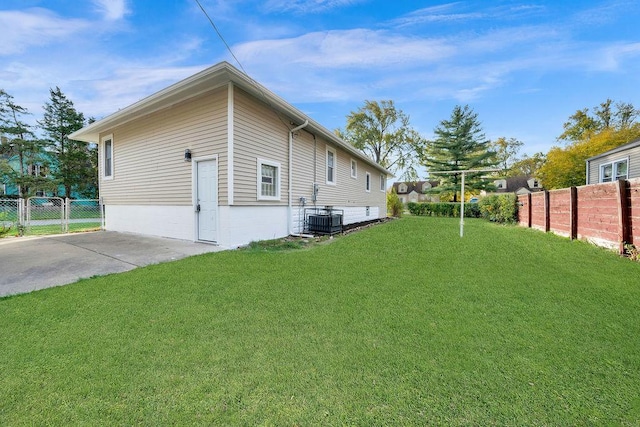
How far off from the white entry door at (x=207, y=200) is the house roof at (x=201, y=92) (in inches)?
67.1

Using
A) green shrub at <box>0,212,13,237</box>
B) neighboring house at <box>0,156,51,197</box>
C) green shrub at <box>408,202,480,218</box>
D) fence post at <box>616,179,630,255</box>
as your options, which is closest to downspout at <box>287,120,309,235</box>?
fence post at <box>616,179,630,255</box>

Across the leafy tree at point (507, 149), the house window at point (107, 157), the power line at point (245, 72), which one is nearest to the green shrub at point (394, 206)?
the power line at point (245, 72)

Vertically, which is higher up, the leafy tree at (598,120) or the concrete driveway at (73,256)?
the leafy tree at (598,120)

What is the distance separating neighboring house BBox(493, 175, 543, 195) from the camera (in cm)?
4100

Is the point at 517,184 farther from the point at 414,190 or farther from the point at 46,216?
the point at 46,216

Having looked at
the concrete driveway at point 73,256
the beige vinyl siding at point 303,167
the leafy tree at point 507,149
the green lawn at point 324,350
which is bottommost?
the green lawn at point 324,350

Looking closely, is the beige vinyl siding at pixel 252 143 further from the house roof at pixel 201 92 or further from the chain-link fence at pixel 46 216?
the chain-link fence at pixel 46 216

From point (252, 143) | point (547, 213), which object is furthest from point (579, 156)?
point (252, 143)

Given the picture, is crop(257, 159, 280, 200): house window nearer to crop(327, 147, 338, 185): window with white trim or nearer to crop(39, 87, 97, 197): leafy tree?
crop(327, 147, 338, 185): window with white trim

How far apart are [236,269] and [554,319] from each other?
4035mm

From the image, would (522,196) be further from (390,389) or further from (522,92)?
(390,389)

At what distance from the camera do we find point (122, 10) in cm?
546

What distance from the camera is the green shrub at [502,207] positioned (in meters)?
12.4

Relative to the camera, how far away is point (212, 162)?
641 centimetres
